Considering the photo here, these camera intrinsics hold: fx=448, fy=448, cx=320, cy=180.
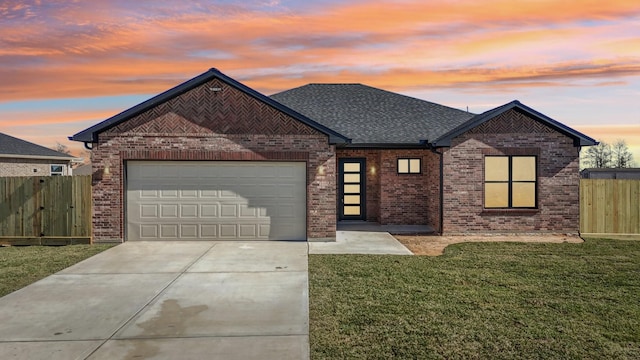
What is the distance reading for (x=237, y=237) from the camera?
46.3ft

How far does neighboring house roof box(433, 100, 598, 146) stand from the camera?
15.4 m

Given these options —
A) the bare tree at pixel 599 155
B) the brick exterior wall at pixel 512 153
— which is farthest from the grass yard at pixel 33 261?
the bare tree at pixel 599 155

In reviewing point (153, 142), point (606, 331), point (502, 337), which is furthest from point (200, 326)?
point (153, 142)

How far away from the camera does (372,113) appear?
64.6 ft

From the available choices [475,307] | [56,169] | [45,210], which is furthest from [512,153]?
[56,169]

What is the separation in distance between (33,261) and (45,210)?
9.63 ft

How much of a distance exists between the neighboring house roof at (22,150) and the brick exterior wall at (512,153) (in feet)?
81.5

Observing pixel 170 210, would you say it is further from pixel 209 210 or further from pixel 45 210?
pixel 45 210

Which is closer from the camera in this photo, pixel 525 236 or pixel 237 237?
pixel 237 237

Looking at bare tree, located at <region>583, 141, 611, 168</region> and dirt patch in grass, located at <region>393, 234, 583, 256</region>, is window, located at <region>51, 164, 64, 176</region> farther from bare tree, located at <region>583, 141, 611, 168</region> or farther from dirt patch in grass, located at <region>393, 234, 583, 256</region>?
bare tree, located at <region>583, 141, 611, 168</region>

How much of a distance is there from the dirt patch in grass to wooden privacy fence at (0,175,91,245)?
9.98 meters

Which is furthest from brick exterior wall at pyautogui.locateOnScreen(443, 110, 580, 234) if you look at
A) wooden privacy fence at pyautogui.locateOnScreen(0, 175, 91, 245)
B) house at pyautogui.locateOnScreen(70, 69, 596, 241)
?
wooden privacy fence at pyautogui.locateOnScreen(0, 175, 91, 245)

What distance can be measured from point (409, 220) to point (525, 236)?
13.8 feet

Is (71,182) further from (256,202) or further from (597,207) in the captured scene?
(597,207)
